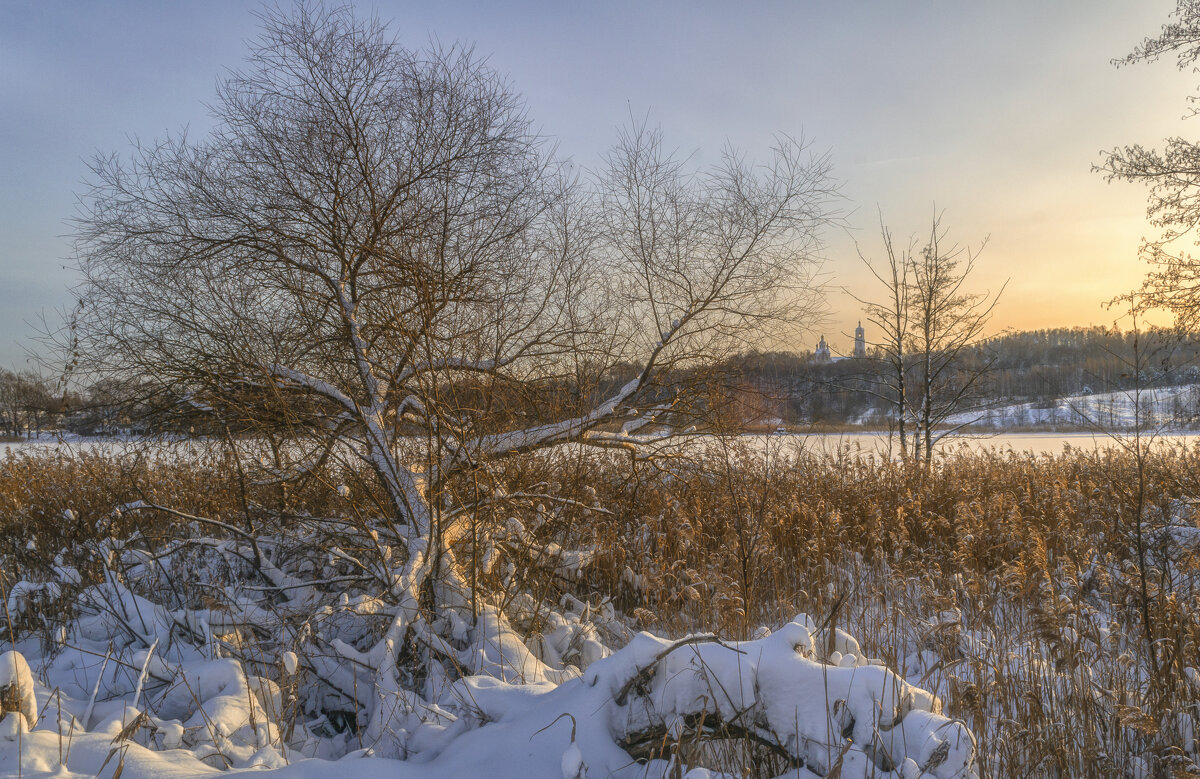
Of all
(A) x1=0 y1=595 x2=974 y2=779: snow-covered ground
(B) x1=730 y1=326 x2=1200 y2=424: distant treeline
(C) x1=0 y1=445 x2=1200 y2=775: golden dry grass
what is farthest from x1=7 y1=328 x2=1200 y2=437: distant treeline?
(A) x1=0 y1=595 x2=974 y2=779: snow-covered ground

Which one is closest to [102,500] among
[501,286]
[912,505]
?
[501,286]

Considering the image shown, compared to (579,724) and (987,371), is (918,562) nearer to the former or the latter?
(579,724)

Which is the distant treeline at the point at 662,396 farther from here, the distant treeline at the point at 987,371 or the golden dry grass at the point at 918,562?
the golden dry grass at the point at 918,562

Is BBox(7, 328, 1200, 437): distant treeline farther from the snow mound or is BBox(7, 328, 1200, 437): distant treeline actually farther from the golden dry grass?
the snow mound

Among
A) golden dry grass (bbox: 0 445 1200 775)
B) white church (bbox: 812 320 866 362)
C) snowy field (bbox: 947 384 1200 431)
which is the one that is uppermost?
white church (bbox: 812 320 866 362)

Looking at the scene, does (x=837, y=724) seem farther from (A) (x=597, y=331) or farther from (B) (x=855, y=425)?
(B) (x=855, y=425)

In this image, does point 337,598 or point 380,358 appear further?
point 380,358

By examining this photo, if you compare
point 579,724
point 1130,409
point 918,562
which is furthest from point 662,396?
point 579,724

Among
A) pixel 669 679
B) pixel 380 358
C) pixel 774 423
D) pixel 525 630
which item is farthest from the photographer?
pixel 774 423

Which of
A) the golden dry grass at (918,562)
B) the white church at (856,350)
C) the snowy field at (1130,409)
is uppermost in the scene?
the white church at (856,350)

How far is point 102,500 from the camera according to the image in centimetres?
643

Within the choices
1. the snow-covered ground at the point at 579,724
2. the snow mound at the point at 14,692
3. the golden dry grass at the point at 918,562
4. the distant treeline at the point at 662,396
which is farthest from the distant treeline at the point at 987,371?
the snow mound at the point at 14,692

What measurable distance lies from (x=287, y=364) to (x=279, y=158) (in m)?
1.62

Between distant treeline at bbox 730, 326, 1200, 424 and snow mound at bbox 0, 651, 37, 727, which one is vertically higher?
distant treeline at bbox 730, 326, 1200, 424
